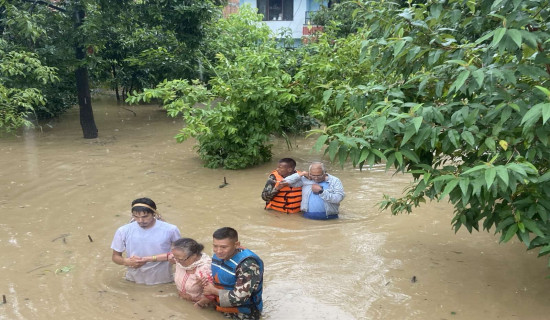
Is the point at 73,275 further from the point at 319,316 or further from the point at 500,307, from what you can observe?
the point at 500,307

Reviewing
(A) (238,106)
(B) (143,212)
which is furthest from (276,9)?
(B) (143,212)

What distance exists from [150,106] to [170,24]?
8106 mm

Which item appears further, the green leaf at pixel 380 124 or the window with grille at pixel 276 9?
the window with grille at pixel 276 9

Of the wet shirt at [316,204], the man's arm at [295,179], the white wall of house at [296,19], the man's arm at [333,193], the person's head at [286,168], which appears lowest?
the wet shirt at [316,204]

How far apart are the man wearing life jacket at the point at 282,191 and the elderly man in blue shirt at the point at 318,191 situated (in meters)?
0.11

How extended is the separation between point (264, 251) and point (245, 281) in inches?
83.6

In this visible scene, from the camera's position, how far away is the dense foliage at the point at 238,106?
372 inches

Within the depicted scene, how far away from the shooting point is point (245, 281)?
4234 mm

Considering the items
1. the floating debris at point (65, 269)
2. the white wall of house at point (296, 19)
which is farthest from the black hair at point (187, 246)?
the white wall of house at point (296, 19)

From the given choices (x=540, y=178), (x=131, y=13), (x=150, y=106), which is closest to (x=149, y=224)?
(x=540, y=178)

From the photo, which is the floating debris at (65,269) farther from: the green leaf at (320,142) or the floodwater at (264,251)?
the green leaf at (320,142)

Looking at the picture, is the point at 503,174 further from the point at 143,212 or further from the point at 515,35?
the point at 143,212

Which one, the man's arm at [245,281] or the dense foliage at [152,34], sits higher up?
the dense foliage at [152,34]

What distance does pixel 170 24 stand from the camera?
1304 cm
